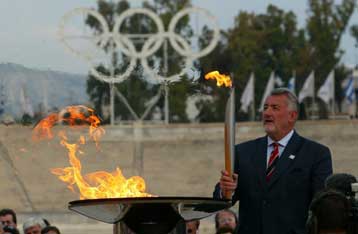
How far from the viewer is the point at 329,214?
548 cm

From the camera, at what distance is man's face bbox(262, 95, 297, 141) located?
7512 mm

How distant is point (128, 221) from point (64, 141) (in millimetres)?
1278

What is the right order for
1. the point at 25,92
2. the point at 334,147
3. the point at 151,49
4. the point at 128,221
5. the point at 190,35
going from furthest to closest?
the point at 190,35, the point at 151,49, the point at 334,147, the point at 25,92, the point at 128,221

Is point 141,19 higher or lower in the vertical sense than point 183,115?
higher

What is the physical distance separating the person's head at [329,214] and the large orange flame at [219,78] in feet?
4.26

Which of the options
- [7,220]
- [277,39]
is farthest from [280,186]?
[277,39]

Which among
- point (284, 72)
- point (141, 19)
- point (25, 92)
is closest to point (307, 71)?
point (284, 72)

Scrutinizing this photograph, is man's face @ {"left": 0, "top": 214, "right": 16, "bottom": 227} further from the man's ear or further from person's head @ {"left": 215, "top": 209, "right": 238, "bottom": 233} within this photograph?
the man's ear

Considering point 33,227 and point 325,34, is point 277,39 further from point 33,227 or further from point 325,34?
point 33,227

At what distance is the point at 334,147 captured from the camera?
52.4 meters

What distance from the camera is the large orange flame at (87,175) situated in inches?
270

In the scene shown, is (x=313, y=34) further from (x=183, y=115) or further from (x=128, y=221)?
(x=128, y=221)

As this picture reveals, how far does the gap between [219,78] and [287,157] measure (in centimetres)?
84

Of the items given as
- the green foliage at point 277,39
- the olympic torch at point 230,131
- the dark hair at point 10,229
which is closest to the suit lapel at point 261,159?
the olympic torch at point 230,131
